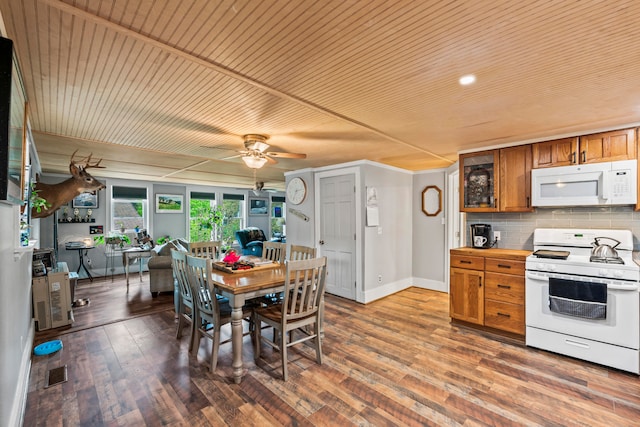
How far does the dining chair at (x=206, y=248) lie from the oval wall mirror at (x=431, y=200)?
3.65 metres

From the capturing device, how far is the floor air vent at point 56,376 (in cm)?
240

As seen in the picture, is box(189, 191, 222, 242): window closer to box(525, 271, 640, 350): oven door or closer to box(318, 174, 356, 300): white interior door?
box(318, 174, 356, 300): white interior door

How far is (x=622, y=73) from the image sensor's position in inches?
72.3

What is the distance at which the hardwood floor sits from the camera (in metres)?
2.01

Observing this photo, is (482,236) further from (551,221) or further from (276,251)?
(276,251)

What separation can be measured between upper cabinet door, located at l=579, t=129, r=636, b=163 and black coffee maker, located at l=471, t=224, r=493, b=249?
1209 millimetres

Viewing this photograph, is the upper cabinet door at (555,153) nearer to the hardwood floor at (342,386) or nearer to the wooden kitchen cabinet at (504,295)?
the wooden kitchen cabinet at (504,295)

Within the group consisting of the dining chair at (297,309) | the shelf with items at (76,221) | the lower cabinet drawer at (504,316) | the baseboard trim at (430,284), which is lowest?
the baseboard trim at (430,284)

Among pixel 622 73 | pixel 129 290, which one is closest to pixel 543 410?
pixel 622 73

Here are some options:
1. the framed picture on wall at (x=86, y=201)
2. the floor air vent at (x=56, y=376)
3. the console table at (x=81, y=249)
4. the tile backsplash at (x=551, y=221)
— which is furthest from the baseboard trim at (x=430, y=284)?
the framed picture on wall at (x=86, y=201)

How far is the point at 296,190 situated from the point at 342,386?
148 inches

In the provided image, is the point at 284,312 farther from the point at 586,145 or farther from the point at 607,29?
Result: the point at 586,145

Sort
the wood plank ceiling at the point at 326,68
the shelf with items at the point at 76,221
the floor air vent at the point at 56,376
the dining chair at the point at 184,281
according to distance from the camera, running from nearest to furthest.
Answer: the wood plank ceiling at the point at 326,68, the floor air vent at the point at 56,376, the dining chair at the point at 184,281, the shelf with items at the point at 76,221

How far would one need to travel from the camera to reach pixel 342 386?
2352 mm
